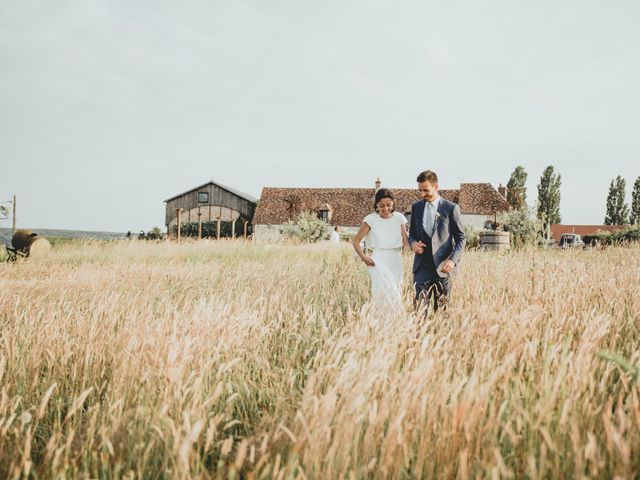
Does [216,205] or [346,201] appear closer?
[346,201]

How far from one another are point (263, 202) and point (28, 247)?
109 feet

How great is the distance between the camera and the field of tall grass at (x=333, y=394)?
1.49m

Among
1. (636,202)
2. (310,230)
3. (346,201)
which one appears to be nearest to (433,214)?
(310,230)

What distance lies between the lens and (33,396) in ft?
8.42

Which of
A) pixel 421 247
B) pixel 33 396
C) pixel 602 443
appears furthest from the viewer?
pixel 421 247

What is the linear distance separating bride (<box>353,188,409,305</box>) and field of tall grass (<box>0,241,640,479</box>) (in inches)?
23.6

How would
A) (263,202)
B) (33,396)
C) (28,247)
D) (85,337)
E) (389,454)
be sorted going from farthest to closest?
(263,202)
(28,247)
(85,337)
(33,396)
(389,454)

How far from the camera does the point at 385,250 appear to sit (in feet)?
16.6

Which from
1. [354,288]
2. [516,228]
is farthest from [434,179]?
[516,228]

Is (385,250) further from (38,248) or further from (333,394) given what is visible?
(38,248)

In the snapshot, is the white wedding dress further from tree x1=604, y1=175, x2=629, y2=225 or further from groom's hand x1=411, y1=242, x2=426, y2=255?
tree x1=604, y1=175, x2=629, y2=225

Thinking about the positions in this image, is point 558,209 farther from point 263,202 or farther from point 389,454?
point 389,454

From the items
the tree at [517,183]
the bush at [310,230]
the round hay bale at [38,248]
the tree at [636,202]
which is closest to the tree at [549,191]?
the tree at [517,183]

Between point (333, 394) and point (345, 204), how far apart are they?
45.7 metres
